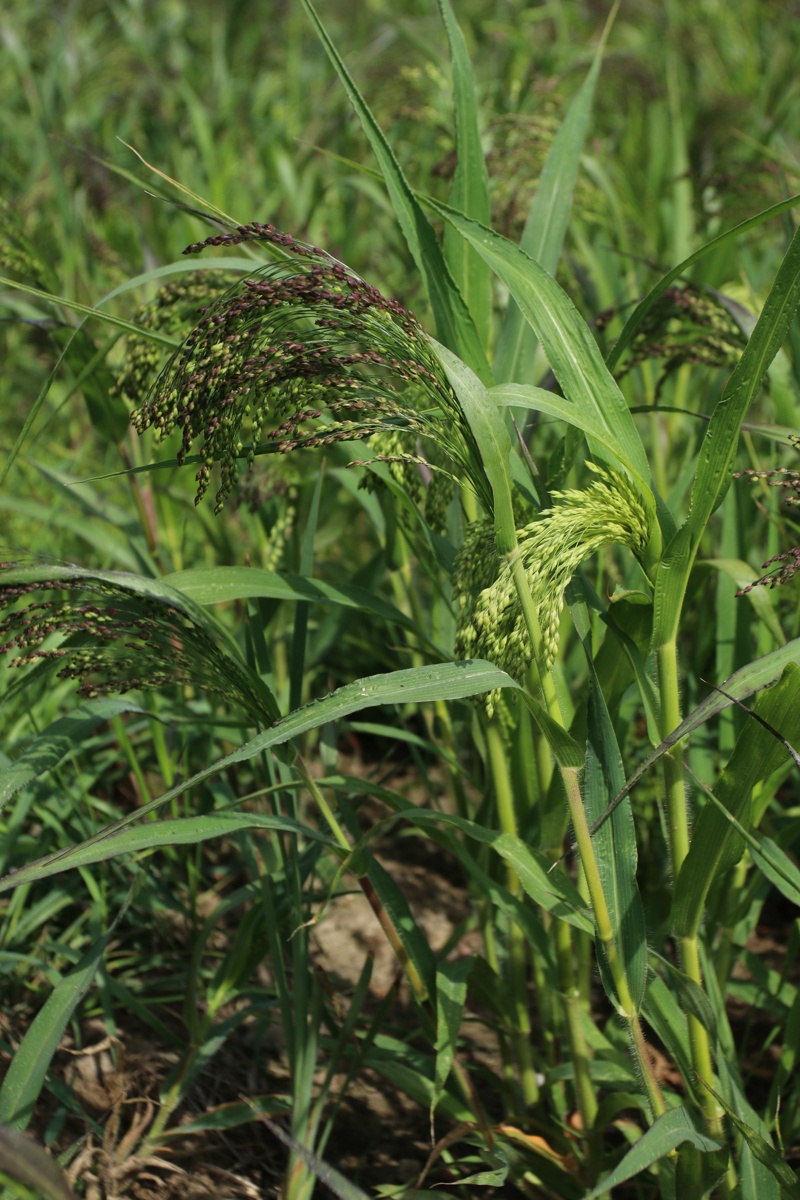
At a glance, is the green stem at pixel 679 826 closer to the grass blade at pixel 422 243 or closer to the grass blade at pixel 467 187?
the grass blade at pixel 422 243

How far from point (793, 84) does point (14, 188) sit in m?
2.64

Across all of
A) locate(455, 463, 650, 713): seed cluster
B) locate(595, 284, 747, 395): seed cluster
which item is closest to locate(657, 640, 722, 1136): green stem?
locate(455, 463, 650, 713): seed cluster

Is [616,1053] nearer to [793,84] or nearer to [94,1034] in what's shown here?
[94,1034]

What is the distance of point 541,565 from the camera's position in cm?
94

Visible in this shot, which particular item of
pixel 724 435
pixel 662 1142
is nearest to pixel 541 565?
pixel 724 435

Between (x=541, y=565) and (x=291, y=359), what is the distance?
271 mm

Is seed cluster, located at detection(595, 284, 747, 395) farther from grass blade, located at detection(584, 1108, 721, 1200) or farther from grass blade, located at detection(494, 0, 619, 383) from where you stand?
grass blade, located at detection(584, 1108, 721, 1200)

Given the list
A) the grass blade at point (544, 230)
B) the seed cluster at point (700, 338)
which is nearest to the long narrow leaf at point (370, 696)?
the grass blade at point (544, 230)

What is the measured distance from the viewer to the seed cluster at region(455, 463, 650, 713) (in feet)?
3.06

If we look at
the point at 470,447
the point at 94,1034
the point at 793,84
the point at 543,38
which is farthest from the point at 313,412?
the point at 543,38

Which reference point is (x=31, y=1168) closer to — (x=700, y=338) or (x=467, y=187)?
(x=467, y=187)

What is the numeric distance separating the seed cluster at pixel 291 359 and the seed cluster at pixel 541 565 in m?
0.13

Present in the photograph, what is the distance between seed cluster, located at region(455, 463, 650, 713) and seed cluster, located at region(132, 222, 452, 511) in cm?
13

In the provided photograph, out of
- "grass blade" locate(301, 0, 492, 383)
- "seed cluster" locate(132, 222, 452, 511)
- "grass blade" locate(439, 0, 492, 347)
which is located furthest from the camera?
"grass blade" locate(439, 0, 492, 347)
